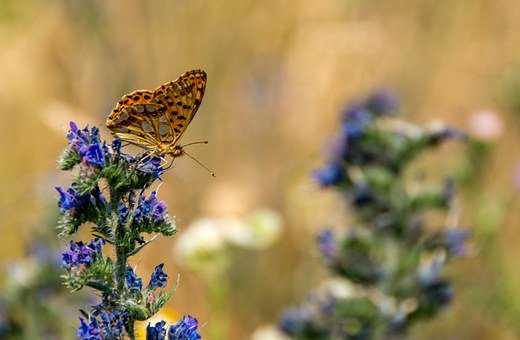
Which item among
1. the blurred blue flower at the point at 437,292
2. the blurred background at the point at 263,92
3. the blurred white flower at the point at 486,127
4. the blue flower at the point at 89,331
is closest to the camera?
the blue flower at the point at 89,331

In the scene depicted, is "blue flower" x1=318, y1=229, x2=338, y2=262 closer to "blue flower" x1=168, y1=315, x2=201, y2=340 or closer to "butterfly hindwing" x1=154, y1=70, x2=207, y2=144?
"butterfly hindwing" x1=154, y1=70, x2=207, y2=144

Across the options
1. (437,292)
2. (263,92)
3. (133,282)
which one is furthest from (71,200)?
(263,92)

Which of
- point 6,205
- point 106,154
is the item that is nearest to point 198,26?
point 6,205

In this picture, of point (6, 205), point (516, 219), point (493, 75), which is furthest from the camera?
point (493, 75)

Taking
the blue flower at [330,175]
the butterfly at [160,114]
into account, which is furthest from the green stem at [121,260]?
the blue flower at [330,175]

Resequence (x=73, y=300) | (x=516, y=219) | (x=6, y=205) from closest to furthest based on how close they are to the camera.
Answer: (x=73, y=300) → (x=6, y=205) → (x=516, y=219)

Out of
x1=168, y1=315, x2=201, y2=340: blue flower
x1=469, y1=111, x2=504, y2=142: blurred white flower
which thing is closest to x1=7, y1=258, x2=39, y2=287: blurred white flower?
x1=168, y1=315, x2=201, y2=340: blue flower

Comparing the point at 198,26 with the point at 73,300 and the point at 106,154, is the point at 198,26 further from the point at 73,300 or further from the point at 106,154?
the point at 106,154

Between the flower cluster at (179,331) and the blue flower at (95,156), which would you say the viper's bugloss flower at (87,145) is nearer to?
the blue flower at (95,156)
